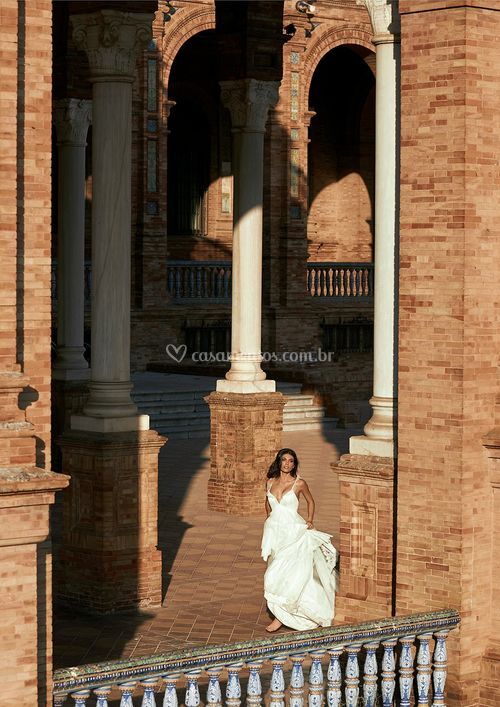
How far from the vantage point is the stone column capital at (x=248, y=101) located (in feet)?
51.2

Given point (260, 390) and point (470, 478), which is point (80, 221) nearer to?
point (260, 390)

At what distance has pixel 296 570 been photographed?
35.0 feet

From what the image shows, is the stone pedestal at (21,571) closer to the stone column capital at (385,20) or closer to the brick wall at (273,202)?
the stone column capital at (385,20)

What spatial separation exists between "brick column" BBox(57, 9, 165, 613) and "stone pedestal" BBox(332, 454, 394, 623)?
2.15 m

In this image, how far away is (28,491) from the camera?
273 inches

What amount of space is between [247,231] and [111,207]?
3.45 metres

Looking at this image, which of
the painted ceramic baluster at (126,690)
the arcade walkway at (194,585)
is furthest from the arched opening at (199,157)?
the painted ceramic baluster at (126,690)

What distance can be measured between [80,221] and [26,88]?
8334 millimetres

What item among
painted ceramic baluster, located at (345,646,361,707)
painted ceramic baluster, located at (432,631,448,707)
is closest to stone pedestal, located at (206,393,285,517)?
painted ceramic baluster, located at (432,631,448,707)

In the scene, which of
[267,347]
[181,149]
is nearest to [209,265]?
[267,347]

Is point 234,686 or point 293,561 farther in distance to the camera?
point 293,561

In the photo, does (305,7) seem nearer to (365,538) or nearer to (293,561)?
(293,561)

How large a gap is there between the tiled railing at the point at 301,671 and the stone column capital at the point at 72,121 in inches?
341

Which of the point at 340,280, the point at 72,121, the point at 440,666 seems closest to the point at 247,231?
the point at 72,121
